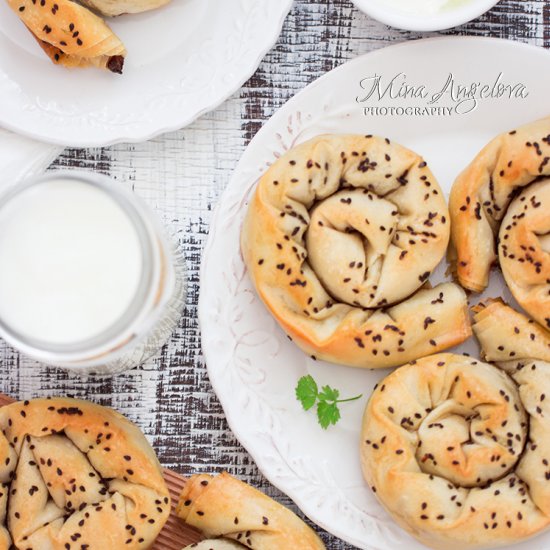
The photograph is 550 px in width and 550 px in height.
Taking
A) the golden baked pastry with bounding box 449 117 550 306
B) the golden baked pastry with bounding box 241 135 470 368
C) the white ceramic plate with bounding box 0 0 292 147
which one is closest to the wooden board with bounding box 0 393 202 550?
the golden baked pastry with bounding box 241 135 470 368

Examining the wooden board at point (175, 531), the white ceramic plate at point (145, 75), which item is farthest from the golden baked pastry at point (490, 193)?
the wooden board at point (175, 531)

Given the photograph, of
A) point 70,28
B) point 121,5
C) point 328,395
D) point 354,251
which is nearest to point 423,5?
point 354,251

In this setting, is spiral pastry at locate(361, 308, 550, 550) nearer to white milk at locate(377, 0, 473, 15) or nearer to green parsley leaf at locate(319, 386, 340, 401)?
green parsley leaf at locate(319, 386, 340, 401)

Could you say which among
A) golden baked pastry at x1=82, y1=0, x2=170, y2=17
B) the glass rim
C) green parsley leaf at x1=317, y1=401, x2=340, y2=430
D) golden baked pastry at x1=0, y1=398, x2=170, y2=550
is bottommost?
golden baked pastry at x1=0, y1=398, x2=170, y2=550

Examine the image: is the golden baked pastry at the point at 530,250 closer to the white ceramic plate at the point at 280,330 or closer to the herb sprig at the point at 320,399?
the white ceramic plate at the point at 280,330

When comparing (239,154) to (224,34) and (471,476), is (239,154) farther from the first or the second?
(471,476)

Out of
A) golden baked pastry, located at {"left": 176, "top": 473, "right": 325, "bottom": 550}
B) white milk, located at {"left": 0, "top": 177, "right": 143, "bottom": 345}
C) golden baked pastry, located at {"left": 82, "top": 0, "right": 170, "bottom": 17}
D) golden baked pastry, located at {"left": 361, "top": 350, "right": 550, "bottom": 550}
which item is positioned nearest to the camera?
white milk, located at {"left": 0, "top": 177, "right": 143, "bottom": 345}

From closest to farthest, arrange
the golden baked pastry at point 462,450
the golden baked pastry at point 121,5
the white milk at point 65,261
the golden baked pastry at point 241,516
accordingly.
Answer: the white milk at point 65,261 < the golden baked pastry at point 462,450 < the golden baked pastry at point 241,516 < the golden baked pastry at point 121,5
